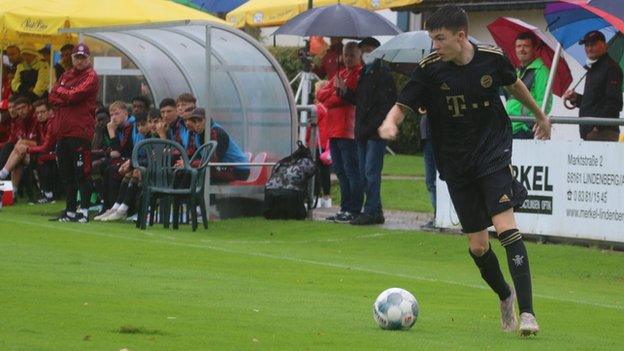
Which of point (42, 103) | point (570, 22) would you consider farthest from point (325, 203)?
point (570, 22)

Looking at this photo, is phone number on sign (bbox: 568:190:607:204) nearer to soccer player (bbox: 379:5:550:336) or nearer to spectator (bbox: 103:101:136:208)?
soccer player (bbox: 379:5:550:336)

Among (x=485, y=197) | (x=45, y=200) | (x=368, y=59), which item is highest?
(x=368, y=59)

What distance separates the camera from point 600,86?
16.7 meters

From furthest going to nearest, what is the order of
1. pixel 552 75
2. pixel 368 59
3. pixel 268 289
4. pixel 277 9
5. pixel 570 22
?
pixel 277 9 < pixel 368 59 < pixel 570 22 < pixel 552 75 < pixel 268 289

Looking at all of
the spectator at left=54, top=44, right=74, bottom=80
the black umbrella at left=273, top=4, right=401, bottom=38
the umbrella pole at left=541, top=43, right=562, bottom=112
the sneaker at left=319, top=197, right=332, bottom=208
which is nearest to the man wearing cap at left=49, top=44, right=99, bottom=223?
the black umbrella at left=273, top=4, right=401, bottom=38

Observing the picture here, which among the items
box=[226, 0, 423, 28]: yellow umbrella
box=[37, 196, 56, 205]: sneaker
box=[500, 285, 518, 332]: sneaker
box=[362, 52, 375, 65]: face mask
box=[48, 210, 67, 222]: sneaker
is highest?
box=[226, 0, 423, 28]: yellow umbrella

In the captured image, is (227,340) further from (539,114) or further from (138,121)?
(138,121)

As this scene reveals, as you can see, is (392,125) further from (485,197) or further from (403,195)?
(403,195)

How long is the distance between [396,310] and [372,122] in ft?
31.5

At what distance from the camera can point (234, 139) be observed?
21250 mm

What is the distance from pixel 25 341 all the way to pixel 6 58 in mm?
20100

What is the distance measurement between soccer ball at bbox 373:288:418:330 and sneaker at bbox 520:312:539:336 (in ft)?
2.34

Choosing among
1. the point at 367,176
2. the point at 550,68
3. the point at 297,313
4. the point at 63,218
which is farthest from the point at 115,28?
the point at 297,313

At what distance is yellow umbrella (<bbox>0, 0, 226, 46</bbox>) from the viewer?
73.4 feet
